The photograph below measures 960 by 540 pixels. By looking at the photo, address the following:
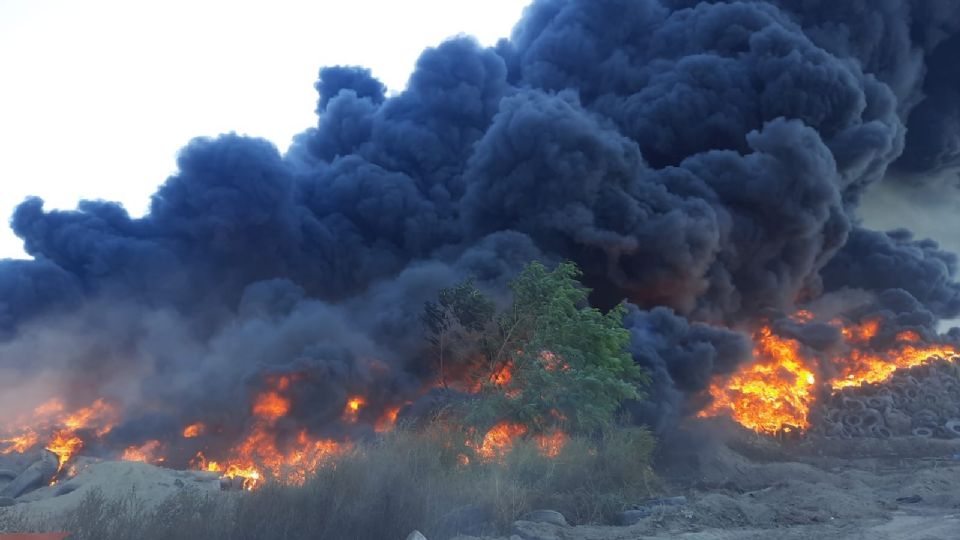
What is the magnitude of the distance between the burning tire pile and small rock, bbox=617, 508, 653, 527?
1913cm

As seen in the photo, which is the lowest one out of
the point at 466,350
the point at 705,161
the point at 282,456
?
the point at 282,456

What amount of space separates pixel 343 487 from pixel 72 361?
24.2 metres

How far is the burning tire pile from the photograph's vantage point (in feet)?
94.8

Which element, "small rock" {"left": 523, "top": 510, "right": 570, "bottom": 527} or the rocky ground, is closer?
the rocky ground

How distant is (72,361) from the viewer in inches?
1192

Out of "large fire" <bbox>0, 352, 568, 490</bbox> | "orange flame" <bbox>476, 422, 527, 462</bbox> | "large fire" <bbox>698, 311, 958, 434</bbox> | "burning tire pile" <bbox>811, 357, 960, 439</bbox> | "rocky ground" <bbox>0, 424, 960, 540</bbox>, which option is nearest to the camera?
"rocky ground" <bbox>0, 424, 960, 540</bbox>

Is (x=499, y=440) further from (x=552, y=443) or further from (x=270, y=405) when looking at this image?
(x=270, y=405)

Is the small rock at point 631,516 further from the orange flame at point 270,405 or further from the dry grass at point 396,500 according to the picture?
the orange flame at point 270,405

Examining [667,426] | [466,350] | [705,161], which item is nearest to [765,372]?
[667,426]

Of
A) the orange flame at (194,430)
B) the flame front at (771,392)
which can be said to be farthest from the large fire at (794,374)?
the orange flame at (194,430)

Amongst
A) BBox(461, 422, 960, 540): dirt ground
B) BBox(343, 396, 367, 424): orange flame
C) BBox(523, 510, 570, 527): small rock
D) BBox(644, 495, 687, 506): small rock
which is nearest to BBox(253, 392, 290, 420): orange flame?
BBox(343, 396, 367, 424): orange flame

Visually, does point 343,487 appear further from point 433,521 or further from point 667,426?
point 667,426

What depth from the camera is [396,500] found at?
37.1 ft

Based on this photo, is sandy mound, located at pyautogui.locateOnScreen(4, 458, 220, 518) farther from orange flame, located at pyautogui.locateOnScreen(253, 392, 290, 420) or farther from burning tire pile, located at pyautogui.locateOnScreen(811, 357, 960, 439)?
burning tire pile, located at pyautogui.locateOnScreen(811, 357, 960, 439)
